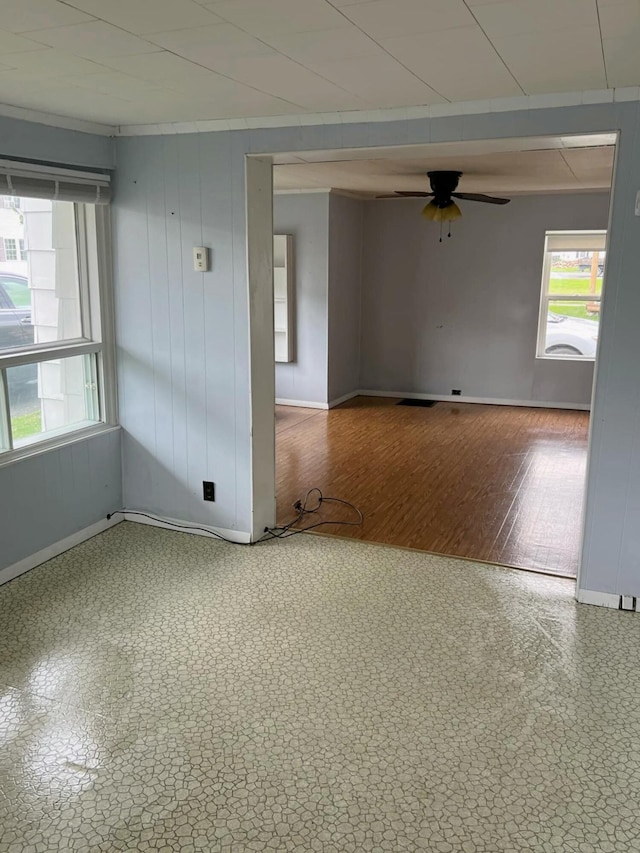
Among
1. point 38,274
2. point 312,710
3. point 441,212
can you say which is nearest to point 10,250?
point 38,274

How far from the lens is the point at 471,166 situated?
5230mm

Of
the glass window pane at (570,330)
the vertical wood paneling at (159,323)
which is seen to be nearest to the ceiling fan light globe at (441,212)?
the glass window pane at (570,330)

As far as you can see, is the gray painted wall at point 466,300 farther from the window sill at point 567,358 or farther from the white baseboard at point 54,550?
the white baseboard at point 54,550

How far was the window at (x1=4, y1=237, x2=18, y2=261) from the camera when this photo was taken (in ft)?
11.1

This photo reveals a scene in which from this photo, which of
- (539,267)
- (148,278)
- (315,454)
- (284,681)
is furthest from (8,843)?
(539,267)

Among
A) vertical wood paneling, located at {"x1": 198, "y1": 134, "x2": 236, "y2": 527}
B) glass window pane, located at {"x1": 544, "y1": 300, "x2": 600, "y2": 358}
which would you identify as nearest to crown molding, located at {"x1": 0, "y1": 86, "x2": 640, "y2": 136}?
vertical wood paneling, located at {"x1": 198, "y1": 134, "x2": 236, "y2": 527}

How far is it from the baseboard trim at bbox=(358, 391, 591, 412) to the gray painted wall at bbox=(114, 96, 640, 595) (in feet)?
14.7

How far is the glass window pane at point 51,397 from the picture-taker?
351cm

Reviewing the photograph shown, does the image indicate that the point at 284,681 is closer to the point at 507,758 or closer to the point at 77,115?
the point at 507,758

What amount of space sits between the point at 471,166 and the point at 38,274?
3296mm

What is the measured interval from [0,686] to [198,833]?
1086mm

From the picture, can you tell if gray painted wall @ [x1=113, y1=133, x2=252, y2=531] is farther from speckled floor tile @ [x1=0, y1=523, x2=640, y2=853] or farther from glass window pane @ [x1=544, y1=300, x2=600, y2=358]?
glass window pane @ [x1=544, y1=300, x2=600, y2=358]

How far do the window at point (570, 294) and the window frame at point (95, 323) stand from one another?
5.22 m

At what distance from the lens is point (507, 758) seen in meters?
2.24
